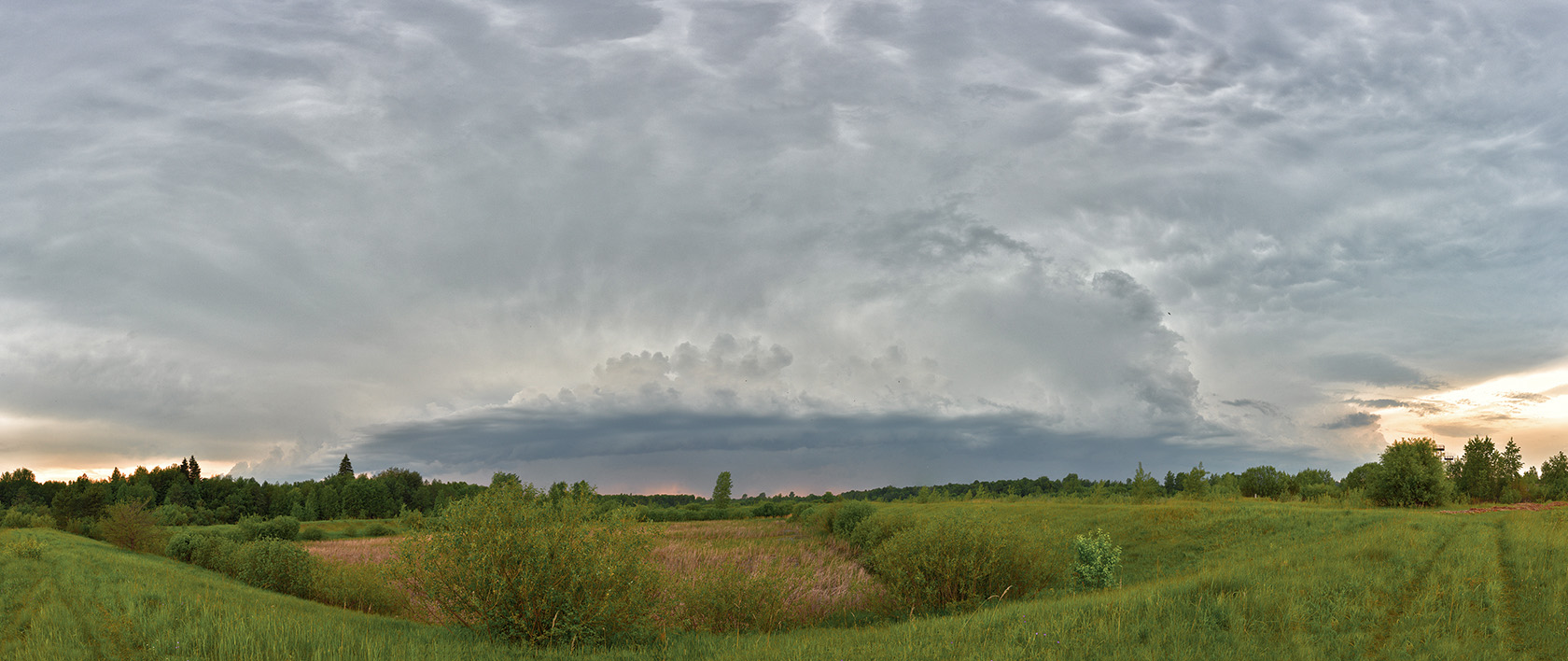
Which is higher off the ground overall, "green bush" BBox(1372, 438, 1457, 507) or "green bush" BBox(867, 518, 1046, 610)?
"green bush" BBox(1372, 438, 1457, 507)

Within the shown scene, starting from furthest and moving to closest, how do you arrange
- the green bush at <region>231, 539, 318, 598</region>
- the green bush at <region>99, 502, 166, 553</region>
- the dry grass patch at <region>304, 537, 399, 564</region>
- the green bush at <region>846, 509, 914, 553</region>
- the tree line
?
the tree line < the green bush at <region>99, 502, 166, 553</region> < the dry grass patch at <region>304, 537, 399, 564</region> < the green bush at <region>846, 509, 914, 553</region> < the green bush at <region>231, 539, 318, 598</region>

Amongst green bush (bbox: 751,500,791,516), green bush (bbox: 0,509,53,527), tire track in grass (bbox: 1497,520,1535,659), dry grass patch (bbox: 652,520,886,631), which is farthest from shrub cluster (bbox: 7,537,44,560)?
green bush (bbox: 751,500,791,516)

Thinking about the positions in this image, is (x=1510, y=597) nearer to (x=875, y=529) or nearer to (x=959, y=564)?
(x=959, y=564)

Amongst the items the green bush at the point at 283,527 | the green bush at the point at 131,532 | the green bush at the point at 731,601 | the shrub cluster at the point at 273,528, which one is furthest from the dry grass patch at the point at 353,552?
the green bush at the point at 731,601

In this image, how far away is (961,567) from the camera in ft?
79.8

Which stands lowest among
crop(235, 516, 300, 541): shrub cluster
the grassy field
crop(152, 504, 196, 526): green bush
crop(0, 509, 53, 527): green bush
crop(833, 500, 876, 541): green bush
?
crop(152, 504, 196, 526): green bush

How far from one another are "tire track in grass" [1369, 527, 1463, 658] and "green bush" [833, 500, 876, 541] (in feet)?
126

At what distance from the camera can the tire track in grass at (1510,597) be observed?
14203 millimetres

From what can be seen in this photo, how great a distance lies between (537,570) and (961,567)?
49.6ft

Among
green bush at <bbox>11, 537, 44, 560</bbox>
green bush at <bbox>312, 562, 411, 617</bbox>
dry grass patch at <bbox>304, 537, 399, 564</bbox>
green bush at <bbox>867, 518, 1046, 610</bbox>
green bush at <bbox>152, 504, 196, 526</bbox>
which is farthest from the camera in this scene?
green bush at <bbox>152, 504, 196, 526</bbox>

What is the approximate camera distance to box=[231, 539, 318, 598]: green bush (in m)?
37.9

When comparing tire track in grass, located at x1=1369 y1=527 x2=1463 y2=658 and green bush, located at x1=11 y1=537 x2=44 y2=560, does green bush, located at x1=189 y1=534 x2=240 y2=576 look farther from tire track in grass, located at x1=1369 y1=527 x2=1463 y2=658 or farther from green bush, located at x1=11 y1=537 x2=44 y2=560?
tire track in grass, located at x1=1369 y1=527 x2=1463 y2=658

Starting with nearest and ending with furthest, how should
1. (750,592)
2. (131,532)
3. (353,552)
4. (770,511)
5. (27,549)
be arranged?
(750,592)
(27,549)
(353,552)
(131,532)
(770,511)

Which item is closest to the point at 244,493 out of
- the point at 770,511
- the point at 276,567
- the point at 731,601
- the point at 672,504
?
the point at 672,504
